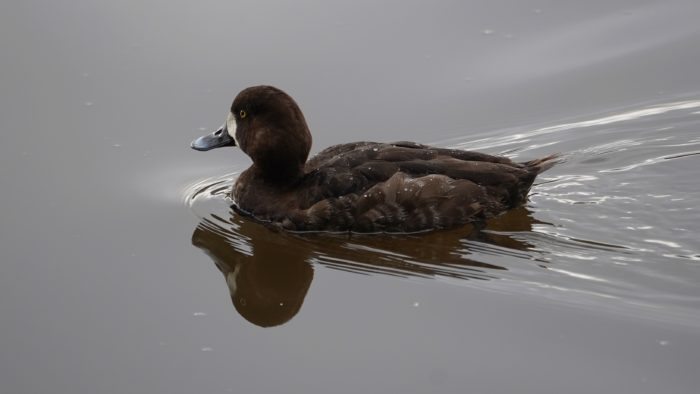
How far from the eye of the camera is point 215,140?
8.42 meters

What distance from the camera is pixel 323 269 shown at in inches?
287

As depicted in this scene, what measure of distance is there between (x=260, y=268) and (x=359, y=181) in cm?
96

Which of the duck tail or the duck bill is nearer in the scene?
the duck tail

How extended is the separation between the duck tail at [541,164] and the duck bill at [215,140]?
2.23 m

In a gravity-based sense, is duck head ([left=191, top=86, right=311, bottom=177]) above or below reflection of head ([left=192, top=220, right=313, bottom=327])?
above

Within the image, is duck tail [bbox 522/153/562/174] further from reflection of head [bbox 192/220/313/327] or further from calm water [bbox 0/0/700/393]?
reflection of head [bbox 192/220/313/327]

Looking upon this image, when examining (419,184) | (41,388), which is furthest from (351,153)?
(41,388)

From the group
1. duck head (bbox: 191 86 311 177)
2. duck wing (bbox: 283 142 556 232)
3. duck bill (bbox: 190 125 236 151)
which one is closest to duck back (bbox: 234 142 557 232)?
duck wing (bbox: 283 142 556 232)

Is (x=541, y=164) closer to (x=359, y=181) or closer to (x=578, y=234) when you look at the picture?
(x=578, y=234)

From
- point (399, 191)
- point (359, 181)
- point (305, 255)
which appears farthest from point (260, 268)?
point (399, 191)

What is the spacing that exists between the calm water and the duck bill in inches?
14.3

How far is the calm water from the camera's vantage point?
6.18m

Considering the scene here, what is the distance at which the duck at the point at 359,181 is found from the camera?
25.5 ft

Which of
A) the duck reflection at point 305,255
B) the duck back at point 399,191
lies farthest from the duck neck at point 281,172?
the duck reflection at point 305,255
